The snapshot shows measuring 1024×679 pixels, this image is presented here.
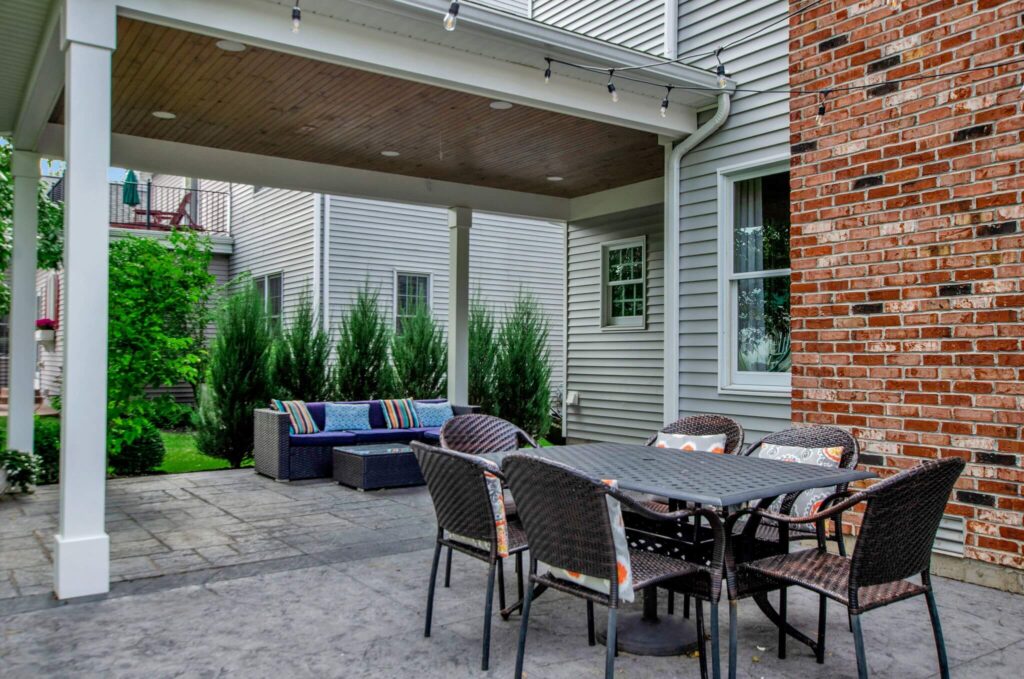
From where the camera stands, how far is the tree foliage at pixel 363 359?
32.0 ft

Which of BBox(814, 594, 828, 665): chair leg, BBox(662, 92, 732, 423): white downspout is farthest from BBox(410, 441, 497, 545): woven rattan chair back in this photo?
BBox(662, 92, 732, 423): white downspout

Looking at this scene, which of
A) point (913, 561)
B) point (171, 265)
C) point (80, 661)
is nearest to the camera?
point (913, 561)

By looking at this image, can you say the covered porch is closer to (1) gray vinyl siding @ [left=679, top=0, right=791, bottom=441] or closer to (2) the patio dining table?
(1) gray vinyl siding @ [left=679, top=0, right=791, bottom=441]

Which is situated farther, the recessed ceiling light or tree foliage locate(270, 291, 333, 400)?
tree foliage locate(270, 291, 333, 400)

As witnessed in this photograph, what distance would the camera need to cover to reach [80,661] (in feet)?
10.2

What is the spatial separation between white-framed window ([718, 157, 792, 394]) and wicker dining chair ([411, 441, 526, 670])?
10.6 feet

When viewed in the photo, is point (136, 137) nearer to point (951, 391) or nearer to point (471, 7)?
point (471, 7)

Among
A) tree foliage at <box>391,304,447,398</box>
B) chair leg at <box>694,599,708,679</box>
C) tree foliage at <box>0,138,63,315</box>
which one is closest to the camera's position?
chair leg at <box>694,599,708,679</box>

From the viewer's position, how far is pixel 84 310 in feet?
12.8

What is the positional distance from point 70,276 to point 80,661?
179cm

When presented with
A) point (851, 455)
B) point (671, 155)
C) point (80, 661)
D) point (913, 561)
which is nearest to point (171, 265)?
point (671, 155)

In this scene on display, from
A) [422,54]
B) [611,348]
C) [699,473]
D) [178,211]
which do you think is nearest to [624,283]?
[611,348]

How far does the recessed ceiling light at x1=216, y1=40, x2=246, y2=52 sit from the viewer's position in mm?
4854

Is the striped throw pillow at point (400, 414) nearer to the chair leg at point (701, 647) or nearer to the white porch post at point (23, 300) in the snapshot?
the white porch post at point (23, 300)
